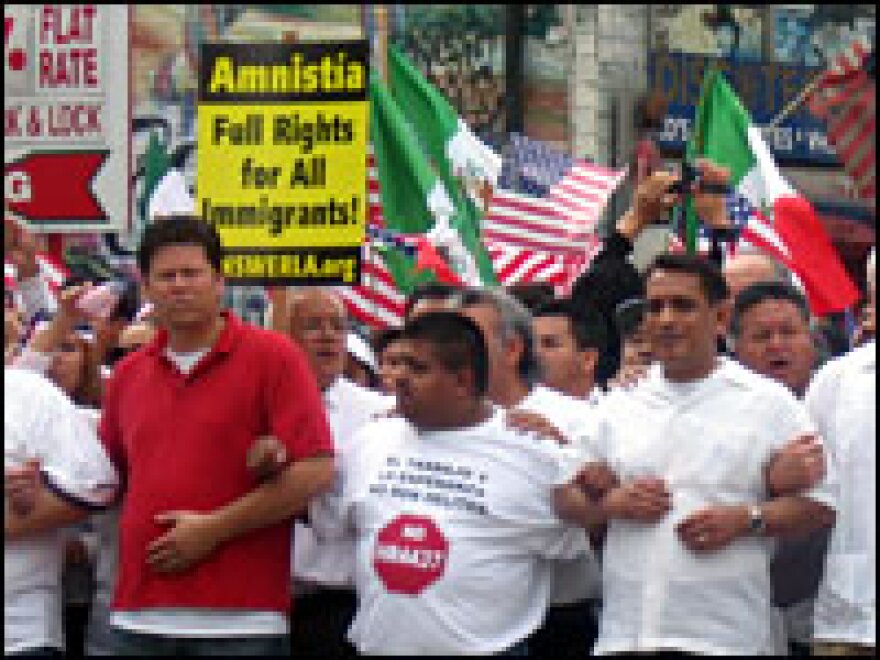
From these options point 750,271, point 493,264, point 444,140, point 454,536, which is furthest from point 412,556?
point 493,264

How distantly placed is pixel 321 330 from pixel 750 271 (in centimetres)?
161

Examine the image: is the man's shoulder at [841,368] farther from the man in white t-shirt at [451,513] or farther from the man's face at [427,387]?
the man's face at [427,387]

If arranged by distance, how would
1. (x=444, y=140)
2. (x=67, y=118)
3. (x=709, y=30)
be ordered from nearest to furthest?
(x=67, y=118) → (x=444, y=140) → (x=709, y=30)

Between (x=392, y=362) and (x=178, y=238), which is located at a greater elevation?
(x=178, y=238)

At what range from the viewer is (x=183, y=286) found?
7.09 metres

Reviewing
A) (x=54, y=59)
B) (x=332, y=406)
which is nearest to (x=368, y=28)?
(x=54, y=59)

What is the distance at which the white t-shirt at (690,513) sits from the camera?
6594 mm

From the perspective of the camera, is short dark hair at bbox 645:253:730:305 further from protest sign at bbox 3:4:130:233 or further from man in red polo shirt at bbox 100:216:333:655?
protest sign at bbox 3:4:130:233

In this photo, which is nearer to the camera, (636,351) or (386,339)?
(386,339)

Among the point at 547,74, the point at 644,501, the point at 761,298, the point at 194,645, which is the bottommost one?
the point at 194,645

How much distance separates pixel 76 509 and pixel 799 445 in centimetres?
209

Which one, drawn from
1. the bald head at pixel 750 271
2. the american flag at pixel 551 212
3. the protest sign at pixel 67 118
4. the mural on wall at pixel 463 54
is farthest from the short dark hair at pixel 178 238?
the mural on wall at pixel 463 54

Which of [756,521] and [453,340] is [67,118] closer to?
[453,340]

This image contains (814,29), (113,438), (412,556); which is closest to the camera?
(412,556)
